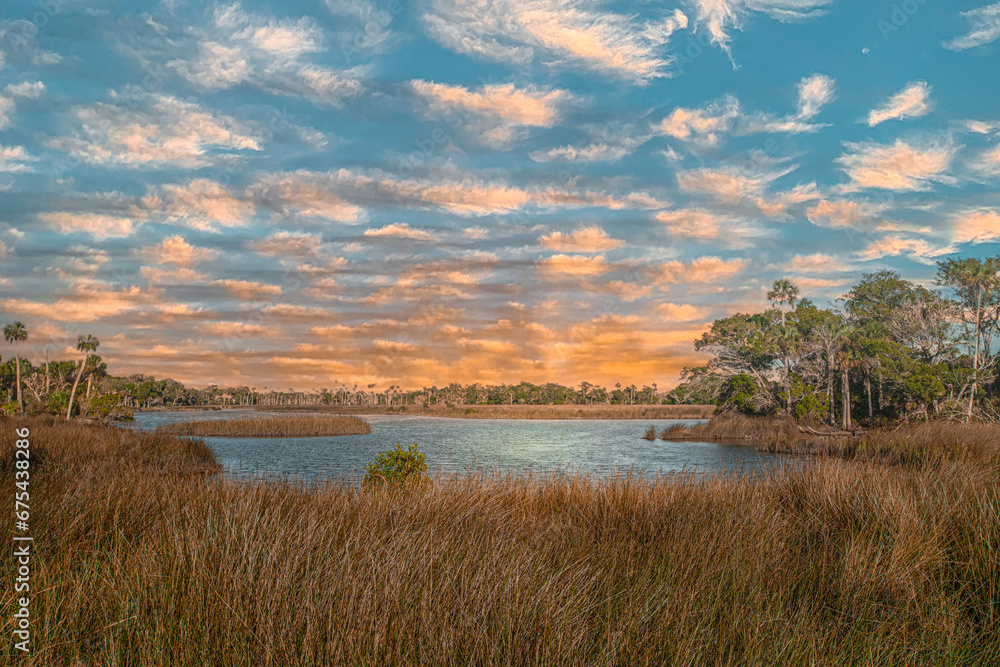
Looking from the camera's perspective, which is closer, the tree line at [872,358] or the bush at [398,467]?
the bush at [398,467]

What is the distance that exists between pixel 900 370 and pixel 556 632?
44.8 meters

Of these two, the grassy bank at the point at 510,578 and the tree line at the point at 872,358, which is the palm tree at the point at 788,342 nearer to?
the tree line at the point at 872,358

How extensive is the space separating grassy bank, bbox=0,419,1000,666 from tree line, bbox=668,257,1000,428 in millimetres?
32320

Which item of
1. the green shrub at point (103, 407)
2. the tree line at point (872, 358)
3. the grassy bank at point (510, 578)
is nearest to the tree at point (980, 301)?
the tree line at point (872, 358)

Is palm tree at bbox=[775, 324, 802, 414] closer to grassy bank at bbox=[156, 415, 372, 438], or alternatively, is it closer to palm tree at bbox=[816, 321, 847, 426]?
palm tree at bbox=[816, 321, 847, 426]

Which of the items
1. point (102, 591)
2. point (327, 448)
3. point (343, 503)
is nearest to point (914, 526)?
point (343, 503)

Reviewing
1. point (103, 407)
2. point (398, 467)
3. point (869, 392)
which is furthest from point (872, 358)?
point (103, 407)

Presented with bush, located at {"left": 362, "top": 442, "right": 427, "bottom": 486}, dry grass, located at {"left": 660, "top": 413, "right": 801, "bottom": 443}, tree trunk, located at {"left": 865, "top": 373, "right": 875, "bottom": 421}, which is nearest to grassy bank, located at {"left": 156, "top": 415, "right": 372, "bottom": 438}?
dry grass, located at {"left": 660, "top": 413, "right": 801, "bottom": 443}

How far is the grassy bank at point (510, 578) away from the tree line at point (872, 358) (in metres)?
32.3

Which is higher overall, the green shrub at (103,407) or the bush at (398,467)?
the bush at (398,467)

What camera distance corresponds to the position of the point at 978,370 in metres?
35.1

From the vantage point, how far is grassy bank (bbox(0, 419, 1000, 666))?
11.1ft

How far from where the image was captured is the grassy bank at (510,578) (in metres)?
3.37

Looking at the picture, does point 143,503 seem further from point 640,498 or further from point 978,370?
point 978,370
